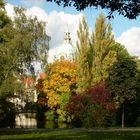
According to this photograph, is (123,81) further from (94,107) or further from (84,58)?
(84,58)

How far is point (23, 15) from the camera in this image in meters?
49.0

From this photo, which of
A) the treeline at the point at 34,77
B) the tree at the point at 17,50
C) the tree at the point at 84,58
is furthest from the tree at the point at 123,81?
the tree at the point at 84,58

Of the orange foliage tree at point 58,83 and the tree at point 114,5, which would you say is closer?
the tree at point 114,5

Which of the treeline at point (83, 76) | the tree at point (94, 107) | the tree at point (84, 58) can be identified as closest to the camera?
the tree at point (94, 107)

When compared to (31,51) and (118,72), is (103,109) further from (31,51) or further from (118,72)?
(31,51)

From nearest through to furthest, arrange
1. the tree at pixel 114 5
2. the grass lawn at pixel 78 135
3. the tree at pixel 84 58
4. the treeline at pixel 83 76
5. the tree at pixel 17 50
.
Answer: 1. the tree at pixel 114 5
2. the grass lawn at pixel 78 135
3. the tree at pixel 17 50
4. the treeline at pixel 83 76
5. the tree at pixel 84 58

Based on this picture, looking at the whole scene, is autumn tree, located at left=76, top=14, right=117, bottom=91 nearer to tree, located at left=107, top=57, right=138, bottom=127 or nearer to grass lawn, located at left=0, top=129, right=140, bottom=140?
tree, located at left=107, top=57, right=138, bottom=127

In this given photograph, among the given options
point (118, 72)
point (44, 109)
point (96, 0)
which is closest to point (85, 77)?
point (44, 109)

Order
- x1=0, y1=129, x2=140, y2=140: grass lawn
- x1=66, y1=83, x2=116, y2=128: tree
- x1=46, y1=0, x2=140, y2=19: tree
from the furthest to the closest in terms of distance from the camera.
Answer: x1=66, y1=83, x2=116, y2=128: tree, x1=0, y1=129, x2=140, y2=140: grass lawn, x1=46, y1=0, x2=140, y2=19: tree

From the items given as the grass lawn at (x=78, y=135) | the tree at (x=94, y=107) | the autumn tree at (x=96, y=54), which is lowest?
the grass lawn at (x=78, y=135)

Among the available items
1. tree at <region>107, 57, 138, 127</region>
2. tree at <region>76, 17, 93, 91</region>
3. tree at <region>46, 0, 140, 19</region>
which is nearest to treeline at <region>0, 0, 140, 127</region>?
tree at <region>107, 57, 138, 127</region>

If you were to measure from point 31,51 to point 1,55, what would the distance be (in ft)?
11.5

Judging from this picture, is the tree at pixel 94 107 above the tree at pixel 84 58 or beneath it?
beneath

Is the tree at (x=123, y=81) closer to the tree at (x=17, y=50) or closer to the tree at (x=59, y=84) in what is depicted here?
the tree at (x=17, y=50)
